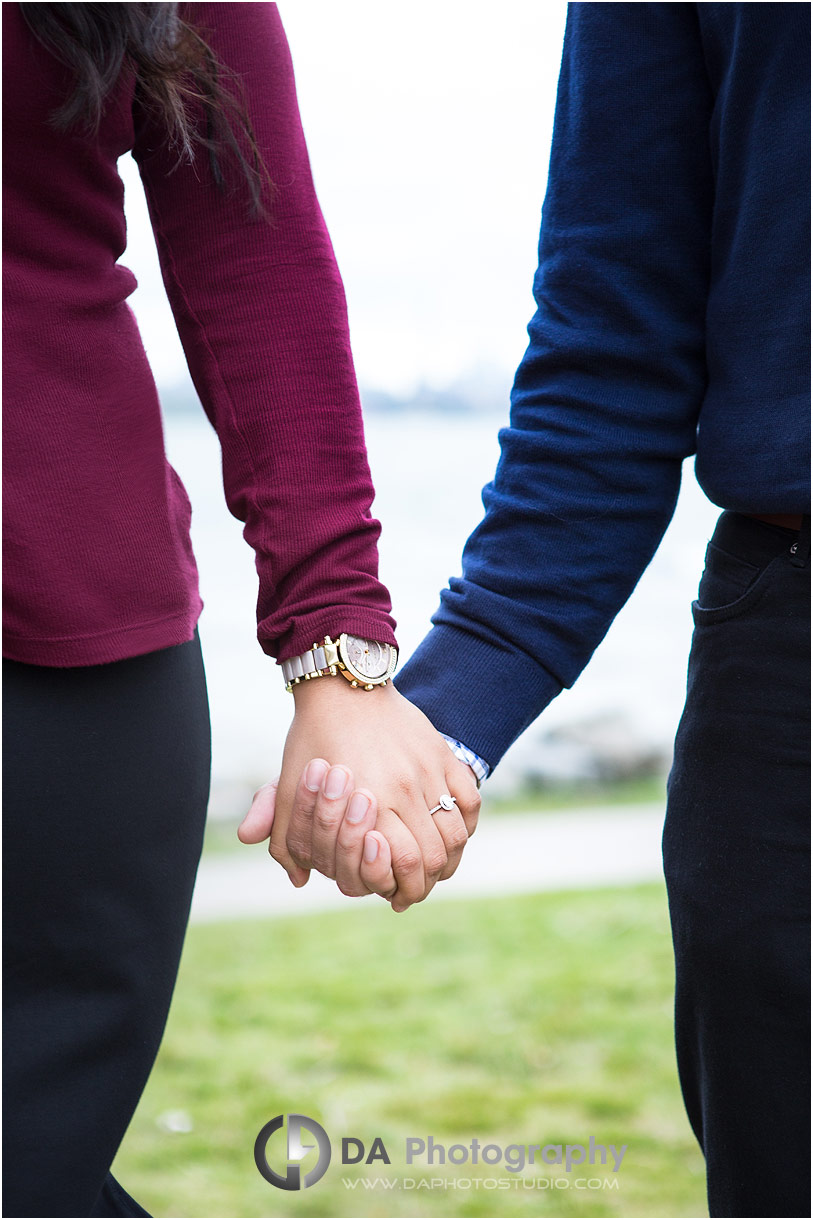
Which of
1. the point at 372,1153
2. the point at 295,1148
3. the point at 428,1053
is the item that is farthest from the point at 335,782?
the point at 428,1053

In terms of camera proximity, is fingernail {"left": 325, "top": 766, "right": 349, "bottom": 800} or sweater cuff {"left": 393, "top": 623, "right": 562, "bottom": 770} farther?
sweater cuff {"left": 393, "top": 623, "right": 562, "bottom": 770}

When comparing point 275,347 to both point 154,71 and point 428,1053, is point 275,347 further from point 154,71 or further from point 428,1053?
point 428,1053

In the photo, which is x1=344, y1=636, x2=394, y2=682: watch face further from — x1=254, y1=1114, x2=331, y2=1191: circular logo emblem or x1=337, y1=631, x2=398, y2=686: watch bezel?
x1=254, y1=1114, x2=331, y2=1191: circular logo emblem

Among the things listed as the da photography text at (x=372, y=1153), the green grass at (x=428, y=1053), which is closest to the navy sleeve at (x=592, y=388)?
the da photography text at (x=372, y=1153)

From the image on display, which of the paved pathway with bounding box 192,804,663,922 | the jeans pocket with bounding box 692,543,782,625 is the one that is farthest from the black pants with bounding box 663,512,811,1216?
the paved pathway with bounding box 192,804,663,922

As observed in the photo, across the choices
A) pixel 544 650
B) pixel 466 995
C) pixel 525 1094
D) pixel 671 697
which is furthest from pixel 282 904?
pixel 544 650

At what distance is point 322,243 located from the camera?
1.05 m

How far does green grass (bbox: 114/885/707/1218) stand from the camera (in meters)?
2.38

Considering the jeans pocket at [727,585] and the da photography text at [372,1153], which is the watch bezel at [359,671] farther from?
the da photography text at [372,1153]

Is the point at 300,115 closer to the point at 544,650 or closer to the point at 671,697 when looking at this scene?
the point at 544,650

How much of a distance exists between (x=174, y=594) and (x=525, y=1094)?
2064 millimetres

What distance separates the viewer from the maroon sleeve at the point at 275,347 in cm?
101

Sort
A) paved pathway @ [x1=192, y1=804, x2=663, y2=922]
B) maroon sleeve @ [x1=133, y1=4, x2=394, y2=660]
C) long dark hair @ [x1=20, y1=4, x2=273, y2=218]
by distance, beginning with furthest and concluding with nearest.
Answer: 1. paved pathway @ [x1=192, y1=804, x2=663, y2=922]
2. maroon sleeve @ [x1=133, y1=4, x2=394, y2=660]
3. long dark hair @ [x1=20, y1=4, x2=273, y2=218]

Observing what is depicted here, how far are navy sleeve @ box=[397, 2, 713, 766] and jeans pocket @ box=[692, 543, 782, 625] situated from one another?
0.13m
